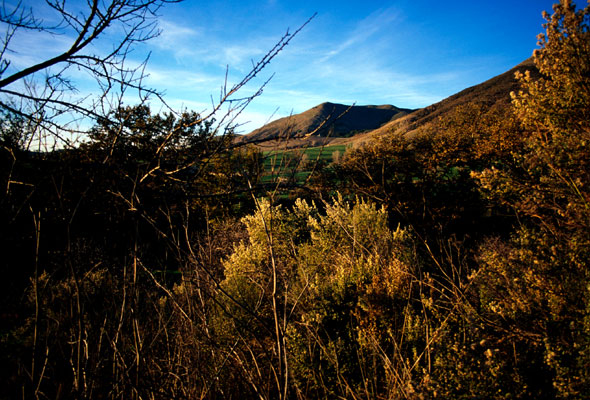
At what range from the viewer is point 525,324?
3.89 meters

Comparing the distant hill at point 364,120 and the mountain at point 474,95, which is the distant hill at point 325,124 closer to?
the distant hill at point 364,120

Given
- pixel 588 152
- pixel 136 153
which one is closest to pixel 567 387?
pixel 588 152

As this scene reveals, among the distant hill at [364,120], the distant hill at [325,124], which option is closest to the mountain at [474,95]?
the distant hill at [364,120]

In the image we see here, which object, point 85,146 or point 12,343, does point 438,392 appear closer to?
point 85,146

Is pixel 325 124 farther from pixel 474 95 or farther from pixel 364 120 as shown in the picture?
pixel 364 120

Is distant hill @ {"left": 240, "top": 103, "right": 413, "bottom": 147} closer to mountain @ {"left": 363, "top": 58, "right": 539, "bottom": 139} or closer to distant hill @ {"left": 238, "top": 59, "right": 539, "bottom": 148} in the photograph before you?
distant hill @ {"left": 238, "top": 59, "right": 539, "bottom": 148}

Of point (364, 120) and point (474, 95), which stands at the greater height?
point (364, 120)

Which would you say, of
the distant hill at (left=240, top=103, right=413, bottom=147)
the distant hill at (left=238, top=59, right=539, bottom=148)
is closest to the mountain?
the distant hill at (left=238, top=59, right=539, bottom=148)

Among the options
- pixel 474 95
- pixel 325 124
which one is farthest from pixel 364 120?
pixel 325 124

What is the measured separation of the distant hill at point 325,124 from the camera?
4.68ft

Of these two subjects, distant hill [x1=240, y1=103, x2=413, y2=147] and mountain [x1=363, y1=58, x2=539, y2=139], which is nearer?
distant hill [x1=240, y1=103, x2=413, y2=147]

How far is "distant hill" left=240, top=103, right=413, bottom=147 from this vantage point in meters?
1.43

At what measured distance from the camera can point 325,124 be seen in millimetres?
1462

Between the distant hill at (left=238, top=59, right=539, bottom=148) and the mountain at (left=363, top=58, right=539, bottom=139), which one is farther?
the mountain at (left=363, top=58, right=539, bottom=139)
